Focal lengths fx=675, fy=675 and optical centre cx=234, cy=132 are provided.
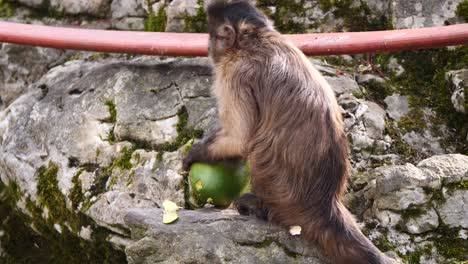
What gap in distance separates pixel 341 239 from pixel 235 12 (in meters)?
1.35

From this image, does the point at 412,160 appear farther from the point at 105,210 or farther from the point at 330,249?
the point at 105,210

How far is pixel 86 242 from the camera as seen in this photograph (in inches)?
170

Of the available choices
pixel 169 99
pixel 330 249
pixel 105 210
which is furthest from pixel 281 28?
pixel 330 249

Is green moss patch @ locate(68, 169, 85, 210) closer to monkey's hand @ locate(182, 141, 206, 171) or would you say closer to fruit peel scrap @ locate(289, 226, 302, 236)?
monkey's hand @ locate(182, 141, 206, 171)

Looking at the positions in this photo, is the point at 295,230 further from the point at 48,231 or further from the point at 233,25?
the point at 48,231

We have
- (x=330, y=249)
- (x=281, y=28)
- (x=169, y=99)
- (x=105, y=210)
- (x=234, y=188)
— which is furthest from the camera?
(x=281, y=28)

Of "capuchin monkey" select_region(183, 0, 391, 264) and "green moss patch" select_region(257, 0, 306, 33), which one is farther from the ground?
"green moss patch" select_region(257, 0, 306, 33)

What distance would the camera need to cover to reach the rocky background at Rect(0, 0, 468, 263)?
11.4ft

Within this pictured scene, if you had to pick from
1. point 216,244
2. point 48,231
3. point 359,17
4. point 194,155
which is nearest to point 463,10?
Answer: point 359,17

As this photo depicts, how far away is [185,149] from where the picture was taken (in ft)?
14.1

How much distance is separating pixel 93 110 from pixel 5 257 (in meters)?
1.28

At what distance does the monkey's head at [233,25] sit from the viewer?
11.9ft

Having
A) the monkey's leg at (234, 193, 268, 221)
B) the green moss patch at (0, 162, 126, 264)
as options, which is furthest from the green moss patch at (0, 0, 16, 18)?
the monkey's leg at (234, 193, 268, 221)

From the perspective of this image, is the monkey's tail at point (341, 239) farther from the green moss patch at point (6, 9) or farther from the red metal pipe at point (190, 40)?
the green moss patch at point (6, 9)
